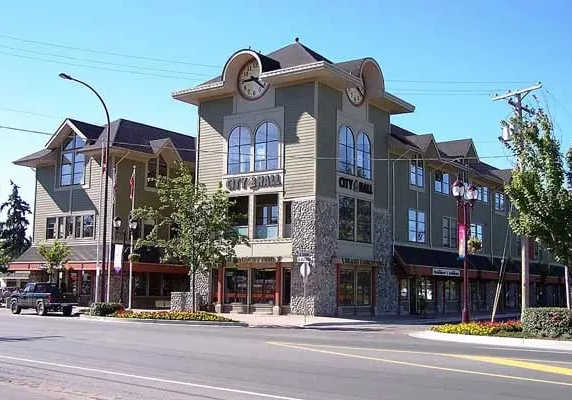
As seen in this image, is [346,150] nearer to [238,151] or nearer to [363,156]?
[363,156]

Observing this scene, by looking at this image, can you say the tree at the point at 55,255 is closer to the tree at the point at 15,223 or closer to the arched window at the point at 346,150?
the arched window at the point at 346,150

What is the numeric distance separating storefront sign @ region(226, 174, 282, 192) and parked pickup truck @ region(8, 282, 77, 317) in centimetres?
1064

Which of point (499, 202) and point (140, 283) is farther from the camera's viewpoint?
point (499, 202)

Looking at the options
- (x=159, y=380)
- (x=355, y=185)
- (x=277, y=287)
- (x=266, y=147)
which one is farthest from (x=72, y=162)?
(x=159, y=380)

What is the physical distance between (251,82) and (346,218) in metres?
9.44

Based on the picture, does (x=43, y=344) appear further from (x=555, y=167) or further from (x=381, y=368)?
(x=555, y=167)

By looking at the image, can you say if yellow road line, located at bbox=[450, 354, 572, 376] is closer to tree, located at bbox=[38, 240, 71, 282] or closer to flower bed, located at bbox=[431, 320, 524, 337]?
flower bed, located at bbox=[431, 320, 524, 337]

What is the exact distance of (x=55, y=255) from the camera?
143ft

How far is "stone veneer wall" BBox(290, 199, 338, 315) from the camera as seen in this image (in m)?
37.2

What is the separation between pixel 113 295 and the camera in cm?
4441

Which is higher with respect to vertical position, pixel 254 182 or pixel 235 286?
pixel 254 182

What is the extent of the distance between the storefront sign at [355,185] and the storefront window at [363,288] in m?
4.65

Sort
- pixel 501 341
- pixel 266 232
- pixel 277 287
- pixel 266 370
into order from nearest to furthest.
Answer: pixel 266 370
pixel 501 341
pixel 277 287
pixel 266 232

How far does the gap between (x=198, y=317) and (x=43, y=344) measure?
13.4m
